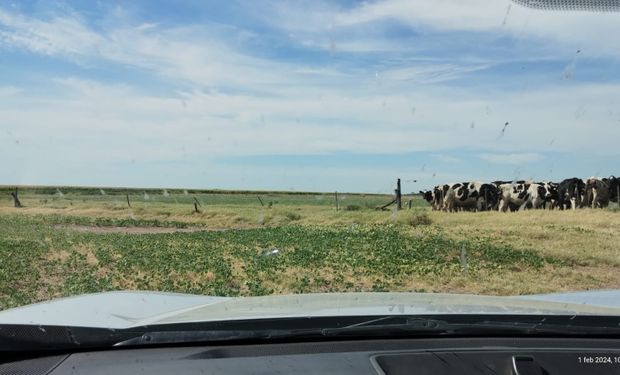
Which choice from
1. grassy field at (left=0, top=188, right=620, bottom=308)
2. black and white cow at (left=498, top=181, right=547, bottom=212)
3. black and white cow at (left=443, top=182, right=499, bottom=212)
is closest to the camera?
grassy field at (left=0, top=188, right=620, bottom=308)

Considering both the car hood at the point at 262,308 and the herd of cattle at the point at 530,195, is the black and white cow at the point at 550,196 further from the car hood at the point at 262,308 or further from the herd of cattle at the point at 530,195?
the car hood at the point at 262,308

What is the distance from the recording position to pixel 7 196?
5128 centimetres

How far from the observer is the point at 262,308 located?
2842mm

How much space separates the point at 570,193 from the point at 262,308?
3693cm

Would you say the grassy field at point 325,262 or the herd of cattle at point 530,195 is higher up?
the herd of cattle at point 530,195

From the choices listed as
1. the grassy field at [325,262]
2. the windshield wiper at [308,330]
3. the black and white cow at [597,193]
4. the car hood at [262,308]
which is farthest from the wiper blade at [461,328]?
the black and white cow at [597,193]

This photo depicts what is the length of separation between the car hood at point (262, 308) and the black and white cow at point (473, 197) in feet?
115

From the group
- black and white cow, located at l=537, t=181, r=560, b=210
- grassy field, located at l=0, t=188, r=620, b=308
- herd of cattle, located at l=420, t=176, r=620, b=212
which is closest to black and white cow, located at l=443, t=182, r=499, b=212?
herd of cattle, located at l=420, t=176, r=620, b=212

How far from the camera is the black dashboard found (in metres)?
Answer: 2.11

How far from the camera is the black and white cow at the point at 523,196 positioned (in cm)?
3700

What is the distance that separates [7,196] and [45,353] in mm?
54136

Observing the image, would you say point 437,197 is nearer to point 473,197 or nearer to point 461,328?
point 473,197

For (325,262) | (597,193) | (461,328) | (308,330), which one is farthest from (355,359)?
(597,193)

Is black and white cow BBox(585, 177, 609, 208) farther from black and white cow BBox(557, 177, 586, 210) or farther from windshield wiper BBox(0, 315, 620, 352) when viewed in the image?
windshield wiper BBox(0, 315, 620, 352)
